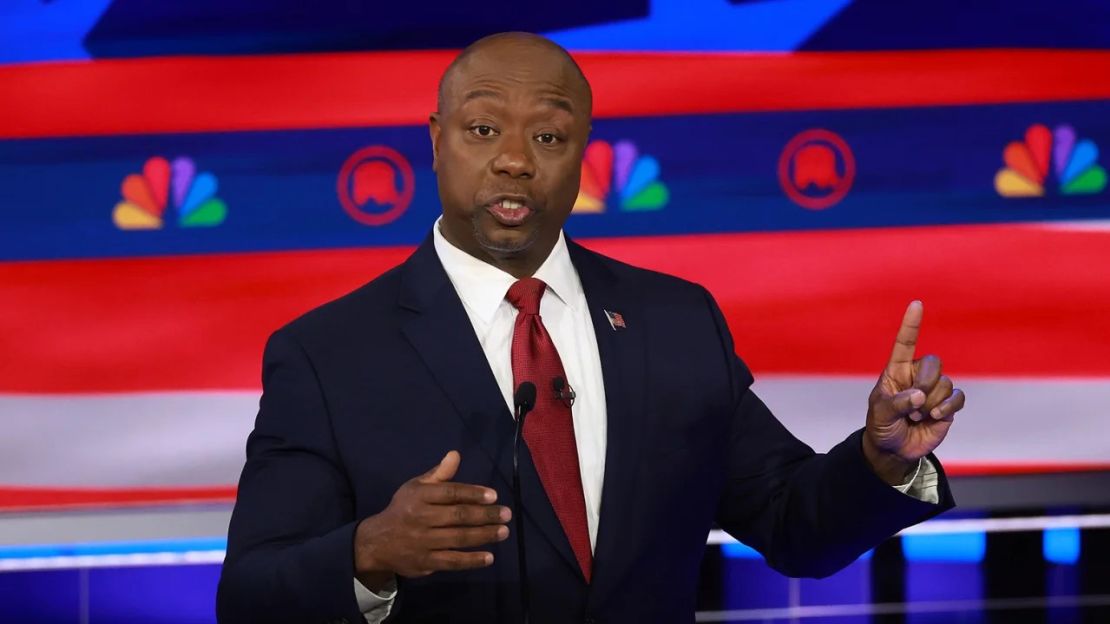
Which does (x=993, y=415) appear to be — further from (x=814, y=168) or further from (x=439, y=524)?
(x=439, y=524)

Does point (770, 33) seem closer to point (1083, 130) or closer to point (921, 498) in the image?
point (1083, 130)

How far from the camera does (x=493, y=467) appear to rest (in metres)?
1.56

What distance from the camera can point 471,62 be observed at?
1.73 metres

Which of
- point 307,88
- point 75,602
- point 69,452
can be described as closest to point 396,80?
point 307,88

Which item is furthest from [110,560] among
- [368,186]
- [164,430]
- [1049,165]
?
[1049,165]

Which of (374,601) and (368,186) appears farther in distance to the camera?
(368,186)

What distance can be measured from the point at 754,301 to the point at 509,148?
1.12m

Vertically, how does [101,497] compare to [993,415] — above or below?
below

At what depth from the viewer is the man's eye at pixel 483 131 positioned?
1.70m

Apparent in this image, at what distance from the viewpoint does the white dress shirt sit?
162 cm

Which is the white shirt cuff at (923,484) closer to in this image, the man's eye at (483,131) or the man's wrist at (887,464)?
the man's wrist at (887,464)

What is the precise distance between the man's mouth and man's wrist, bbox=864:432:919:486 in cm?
49

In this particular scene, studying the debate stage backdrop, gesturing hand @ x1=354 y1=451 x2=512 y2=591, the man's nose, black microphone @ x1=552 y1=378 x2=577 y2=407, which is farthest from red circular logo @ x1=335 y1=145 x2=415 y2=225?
gesturing hand @ x1=354 y1=451 x2=512 y2=591

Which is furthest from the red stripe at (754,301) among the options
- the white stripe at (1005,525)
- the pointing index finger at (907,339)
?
the pointing index finger at (907,339)
